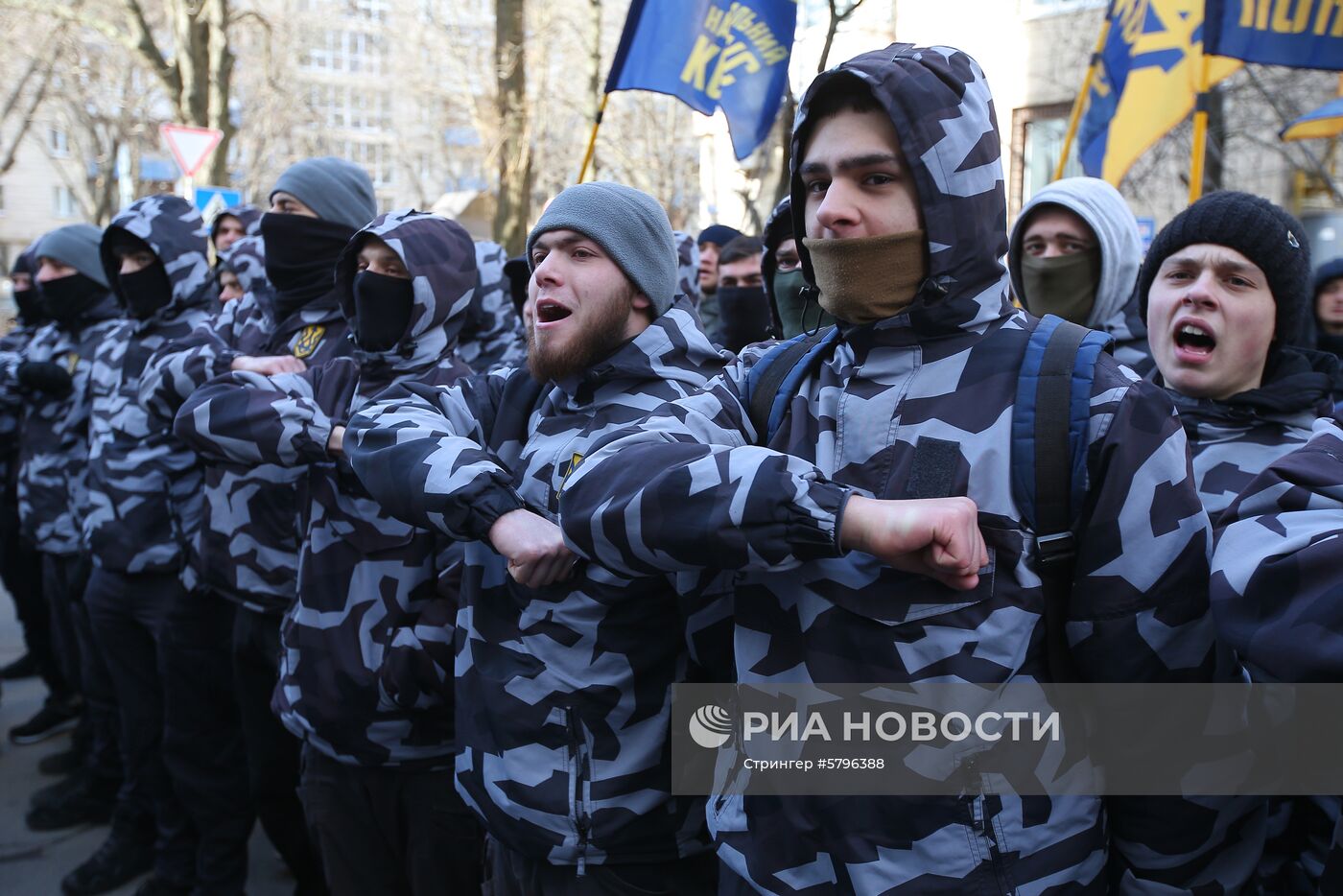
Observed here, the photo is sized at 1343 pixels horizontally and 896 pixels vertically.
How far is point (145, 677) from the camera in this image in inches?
166

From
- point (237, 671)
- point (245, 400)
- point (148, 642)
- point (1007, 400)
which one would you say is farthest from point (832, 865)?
point (148, 642)

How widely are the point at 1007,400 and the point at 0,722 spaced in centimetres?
690

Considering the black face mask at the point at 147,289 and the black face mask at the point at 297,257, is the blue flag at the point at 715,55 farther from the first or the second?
the black face mask at the point at 147,289

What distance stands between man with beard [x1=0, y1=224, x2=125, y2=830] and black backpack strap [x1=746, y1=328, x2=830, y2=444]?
4.21 m

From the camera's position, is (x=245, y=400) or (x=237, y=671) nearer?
(x=245, y=400)

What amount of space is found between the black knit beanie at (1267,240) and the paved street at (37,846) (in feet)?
13.7

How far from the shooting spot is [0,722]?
641 cm

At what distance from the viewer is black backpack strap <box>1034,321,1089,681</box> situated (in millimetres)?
1543

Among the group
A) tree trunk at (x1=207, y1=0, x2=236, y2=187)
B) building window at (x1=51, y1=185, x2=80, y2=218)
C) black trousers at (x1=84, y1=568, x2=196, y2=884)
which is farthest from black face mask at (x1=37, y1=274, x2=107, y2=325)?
building window at (x1=51, y1=185, x2=80, y2=218)

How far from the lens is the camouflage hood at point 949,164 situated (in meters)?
1.62

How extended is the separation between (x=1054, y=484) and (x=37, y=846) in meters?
5.06

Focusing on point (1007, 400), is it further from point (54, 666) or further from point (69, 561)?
point (54, 666)

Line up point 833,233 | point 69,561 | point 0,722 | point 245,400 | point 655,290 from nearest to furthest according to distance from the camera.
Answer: point 833,233 < point 655,290 < point 245,400 < point 69,561 < point 0,722

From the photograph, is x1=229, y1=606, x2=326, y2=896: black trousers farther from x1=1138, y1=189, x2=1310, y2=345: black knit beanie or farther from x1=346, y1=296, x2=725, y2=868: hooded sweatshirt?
x1=1138, y1=189, x2=1310, y2=345: black knit beanie
